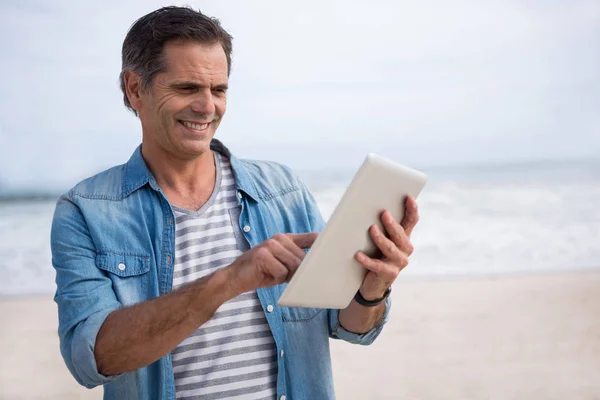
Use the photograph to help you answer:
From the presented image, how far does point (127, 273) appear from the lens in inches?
64.1

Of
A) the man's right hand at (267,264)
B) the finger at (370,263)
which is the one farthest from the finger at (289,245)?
the finger at (370,263)

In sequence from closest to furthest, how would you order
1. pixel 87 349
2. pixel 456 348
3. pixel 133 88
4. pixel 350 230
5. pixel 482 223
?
pixel 350 230
pixel 87 349
pixel 133 88
pixel 456 348
pixel 482 223

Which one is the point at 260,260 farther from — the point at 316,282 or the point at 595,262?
the point at 595,262

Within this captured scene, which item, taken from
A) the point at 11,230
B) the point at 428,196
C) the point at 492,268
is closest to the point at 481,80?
the point at 428,196

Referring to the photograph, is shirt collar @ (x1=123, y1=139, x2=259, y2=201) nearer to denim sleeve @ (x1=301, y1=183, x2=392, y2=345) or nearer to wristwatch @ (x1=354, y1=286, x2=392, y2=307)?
denim sleeve @ (x1=301, y1=183, x2=392, y2=345)

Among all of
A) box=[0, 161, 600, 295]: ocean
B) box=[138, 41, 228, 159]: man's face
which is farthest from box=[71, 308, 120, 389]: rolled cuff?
box=[0, 161, 600, 295]: ocean

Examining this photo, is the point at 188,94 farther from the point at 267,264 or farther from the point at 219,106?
the point at 267,264

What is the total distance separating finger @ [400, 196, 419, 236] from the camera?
1.42 m

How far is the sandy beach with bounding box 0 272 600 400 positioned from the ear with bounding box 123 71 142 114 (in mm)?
Answer: 2931

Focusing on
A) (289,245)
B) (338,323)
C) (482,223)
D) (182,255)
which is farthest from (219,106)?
(482,223)

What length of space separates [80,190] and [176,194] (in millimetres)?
202

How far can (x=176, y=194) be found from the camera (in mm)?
1745

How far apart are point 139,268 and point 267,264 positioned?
0.37 meters

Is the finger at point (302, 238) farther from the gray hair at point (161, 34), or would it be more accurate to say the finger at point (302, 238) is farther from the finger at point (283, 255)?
the gray hair at point (161, 34)
